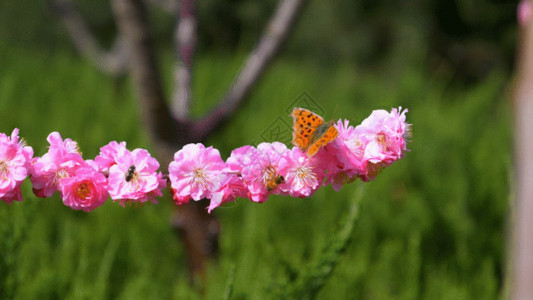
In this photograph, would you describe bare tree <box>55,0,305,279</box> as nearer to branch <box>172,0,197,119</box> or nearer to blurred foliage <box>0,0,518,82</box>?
branch <box>172,0,197,119</box>

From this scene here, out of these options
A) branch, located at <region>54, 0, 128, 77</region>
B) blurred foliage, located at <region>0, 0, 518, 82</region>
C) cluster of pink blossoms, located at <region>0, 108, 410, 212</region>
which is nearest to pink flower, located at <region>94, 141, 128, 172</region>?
cluster of pink blossoms, located at <region>0, 108, 410, 212</region>

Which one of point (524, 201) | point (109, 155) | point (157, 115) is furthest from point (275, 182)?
point (157, 115)

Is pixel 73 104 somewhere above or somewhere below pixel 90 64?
below

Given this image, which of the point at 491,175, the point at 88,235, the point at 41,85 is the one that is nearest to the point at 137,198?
the point at 88,235

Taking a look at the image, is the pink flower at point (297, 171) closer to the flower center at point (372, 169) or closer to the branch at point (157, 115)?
the flower center at point (372, 169)

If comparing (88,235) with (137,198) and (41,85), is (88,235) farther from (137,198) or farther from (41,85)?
(41,85)

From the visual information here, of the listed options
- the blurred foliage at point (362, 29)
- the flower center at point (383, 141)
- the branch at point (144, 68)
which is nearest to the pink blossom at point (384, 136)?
the flower center at point (383, 141)

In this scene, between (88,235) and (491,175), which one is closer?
(88,235)

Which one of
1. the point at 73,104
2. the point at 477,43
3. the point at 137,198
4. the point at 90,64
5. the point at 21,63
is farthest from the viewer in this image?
the point at 477,43
